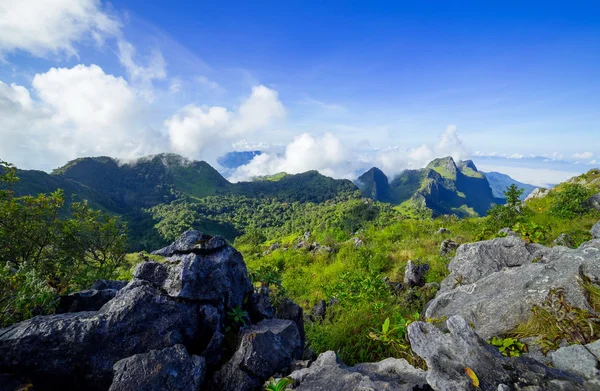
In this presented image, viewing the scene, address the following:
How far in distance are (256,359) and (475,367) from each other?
3.69 metres

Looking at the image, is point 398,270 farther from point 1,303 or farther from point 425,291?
point 1,303

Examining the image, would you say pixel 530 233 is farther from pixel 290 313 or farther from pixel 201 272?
pixel 201 272

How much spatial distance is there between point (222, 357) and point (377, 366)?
3169 mm

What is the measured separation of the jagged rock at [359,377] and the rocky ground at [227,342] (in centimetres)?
2

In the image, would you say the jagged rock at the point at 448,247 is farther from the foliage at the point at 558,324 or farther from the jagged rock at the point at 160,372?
the jagged rock at the point at 160,372

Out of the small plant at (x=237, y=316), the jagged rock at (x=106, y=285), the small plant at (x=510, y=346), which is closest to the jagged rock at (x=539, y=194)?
the small plant at (x=510, y=346)

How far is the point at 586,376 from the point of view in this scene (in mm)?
3750

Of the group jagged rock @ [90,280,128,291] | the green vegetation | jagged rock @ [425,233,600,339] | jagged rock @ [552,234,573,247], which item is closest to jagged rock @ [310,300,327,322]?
jagged rock @ [425,233,600,339]

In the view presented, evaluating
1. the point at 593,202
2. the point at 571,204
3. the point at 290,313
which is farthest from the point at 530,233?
the point at 290,313

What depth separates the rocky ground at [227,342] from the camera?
4094 millimetres

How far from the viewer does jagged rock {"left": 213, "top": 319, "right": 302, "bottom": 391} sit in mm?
4969

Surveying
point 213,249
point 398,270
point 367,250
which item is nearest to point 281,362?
point 213,249

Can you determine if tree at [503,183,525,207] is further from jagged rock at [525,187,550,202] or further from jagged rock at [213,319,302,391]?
jagged rock at [213,319,302,391]

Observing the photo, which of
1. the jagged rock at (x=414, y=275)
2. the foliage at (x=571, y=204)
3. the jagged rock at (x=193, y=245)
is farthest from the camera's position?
the foliage at (x=571, y=204)
